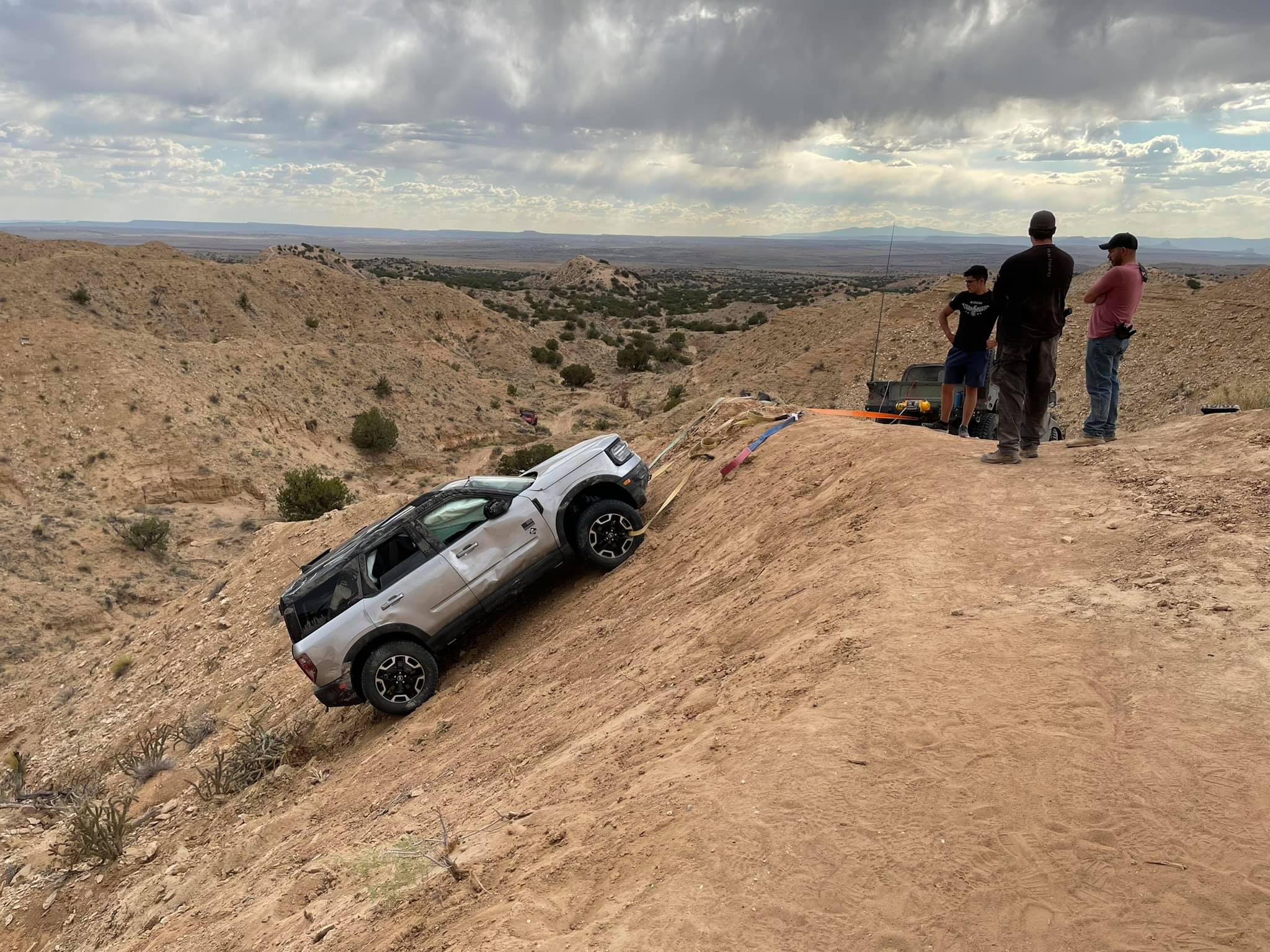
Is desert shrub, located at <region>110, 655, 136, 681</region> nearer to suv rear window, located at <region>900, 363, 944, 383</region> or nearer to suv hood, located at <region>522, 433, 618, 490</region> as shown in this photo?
suv hood, located at <region>522, 433, 618, 490</region>

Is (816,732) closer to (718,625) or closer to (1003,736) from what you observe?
(1003,736)

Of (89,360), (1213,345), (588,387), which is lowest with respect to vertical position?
(588,387)

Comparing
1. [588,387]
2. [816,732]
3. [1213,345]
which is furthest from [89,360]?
[1213,345]

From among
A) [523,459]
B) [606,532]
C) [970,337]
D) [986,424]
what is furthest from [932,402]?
[523,459]

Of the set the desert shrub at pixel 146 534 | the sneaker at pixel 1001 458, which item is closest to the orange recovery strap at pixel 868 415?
the sneaker at pixel 1001 458

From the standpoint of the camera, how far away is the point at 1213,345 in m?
20.4

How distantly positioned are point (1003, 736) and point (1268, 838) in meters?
0.95

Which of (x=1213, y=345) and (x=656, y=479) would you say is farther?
(x=1213, y=345)

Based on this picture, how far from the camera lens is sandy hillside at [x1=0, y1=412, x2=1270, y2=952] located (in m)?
2.91

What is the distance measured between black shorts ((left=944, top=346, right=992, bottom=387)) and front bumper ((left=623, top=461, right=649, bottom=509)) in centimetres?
358

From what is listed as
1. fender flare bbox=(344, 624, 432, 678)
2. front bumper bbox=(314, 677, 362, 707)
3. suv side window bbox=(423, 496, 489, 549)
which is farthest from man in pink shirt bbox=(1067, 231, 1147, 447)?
front bumper bbox=(314, 677, 362, 707)

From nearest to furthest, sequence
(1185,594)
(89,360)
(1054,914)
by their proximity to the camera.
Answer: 1. (1054,914)
2. (1185,594)
3. (89,360)

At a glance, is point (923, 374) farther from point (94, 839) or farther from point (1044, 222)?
point (94, 839)

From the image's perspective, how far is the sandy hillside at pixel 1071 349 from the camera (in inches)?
767
